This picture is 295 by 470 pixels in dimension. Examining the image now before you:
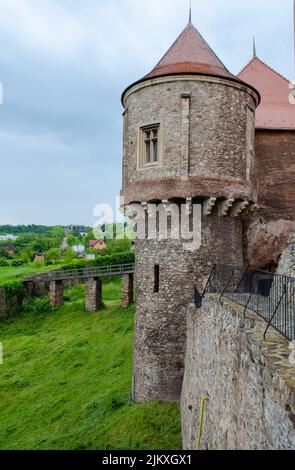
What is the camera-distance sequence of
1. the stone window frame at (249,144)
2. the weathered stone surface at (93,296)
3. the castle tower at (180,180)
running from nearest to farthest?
the castle tower at (180,180), the stone window frame at (249,144), the weathered stone surface at (93,296)

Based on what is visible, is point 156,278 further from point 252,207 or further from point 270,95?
point 270,95

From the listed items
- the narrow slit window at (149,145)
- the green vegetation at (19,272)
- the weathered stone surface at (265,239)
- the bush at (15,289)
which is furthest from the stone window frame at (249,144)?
the green vegetation at (19,272)

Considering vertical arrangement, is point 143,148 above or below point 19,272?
above

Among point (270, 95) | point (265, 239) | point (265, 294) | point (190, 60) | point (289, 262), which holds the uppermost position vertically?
point (270, 95)

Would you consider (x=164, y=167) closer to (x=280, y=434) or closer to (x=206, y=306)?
(x=206, y=306)

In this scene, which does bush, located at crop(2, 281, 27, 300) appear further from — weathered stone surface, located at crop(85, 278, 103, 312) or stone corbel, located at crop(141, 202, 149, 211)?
stone corbel, located at crop(141, 202, 149, 211)

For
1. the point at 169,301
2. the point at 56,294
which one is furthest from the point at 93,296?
the point at 169,301

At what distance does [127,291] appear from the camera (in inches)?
1230

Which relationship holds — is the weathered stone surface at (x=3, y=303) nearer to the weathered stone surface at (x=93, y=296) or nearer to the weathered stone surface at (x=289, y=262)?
the weathered stone surface at (x=93, y=296)

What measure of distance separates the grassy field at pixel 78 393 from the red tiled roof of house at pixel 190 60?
11.0 m

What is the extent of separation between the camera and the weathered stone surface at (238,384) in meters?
4.79

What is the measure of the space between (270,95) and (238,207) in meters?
7.10
